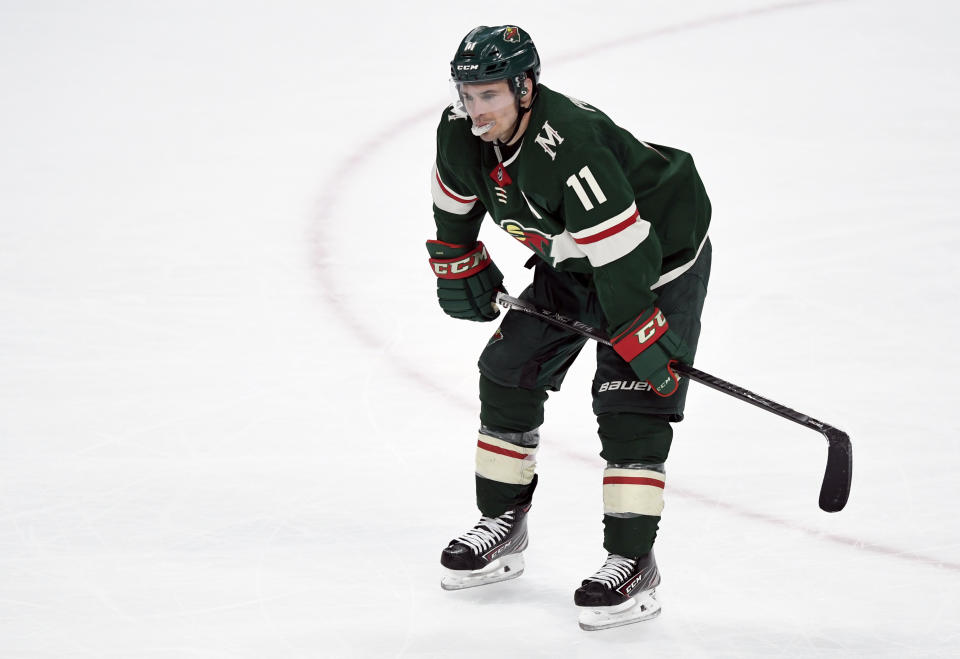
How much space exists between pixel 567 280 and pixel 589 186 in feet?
1.40

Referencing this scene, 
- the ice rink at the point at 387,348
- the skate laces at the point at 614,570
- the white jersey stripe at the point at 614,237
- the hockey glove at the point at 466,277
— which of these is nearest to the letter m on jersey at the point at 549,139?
the white jersey stripe at the point at 614,237

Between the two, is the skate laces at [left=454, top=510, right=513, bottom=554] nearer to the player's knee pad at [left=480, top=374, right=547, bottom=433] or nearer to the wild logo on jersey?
the player's knee pad at [left=480, top=374, right=547, bottom=433]

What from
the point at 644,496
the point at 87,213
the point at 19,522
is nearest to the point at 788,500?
the point at 644,496

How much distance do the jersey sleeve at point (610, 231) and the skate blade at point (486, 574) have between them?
65 cm

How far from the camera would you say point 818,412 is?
11.9 feet

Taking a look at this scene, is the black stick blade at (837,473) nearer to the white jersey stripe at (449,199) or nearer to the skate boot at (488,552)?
the skate boot at (488,552)

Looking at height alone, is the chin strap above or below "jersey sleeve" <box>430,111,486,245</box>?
above

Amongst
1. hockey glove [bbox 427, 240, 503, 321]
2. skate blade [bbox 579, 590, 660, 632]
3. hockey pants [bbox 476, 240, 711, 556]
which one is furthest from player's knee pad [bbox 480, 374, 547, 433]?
skate blade [bbox 579, 590, 660, 632]

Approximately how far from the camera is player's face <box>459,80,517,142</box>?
2520 mm

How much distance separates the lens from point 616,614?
2.74 m

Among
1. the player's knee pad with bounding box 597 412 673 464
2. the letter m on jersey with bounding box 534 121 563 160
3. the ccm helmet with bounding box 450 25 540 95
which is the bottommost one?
the player's knee pad with bounding box 597 412 673 464

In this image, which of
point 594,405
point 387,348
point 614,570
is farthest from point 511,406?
point 387,348

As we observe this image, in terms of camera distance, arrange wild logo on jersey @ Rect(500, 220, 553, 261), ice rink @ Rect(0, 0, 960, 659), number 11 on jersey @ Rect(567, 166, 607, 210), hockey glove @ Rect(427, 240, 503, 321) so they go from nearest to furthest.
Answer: number 11 on jersey @ Rect(567, 166, 607, 210) → wild logo on jersey @ Rect(500, 220, 553, 261) → ice rink @ Rect(0, 0, 960, 659) → hockey glove @ Rect(427, 240, 503, 321)

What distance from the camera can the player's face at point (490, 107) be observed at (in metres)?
2.52
